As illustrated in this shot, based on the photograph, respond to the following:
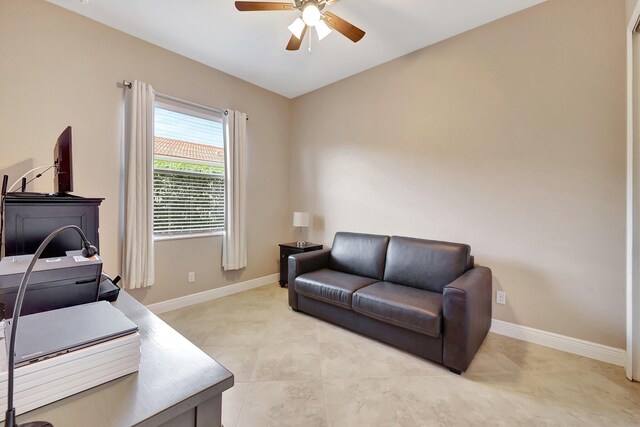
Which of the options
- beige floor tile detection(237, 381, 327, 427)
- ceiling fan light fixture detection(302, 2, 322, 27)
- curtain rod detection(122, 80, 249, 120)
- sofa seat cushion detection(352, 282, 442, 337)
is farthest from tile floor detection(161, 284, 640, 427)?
ceiling fan light fixture detection(302, 2, 322, 27)

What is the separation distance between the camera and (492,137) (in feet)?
8.57

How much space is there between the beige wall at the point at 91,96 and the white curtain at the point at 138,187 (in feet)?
0.35

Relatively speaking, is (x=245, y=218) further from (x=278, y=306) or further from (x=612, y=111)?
(x=612, y=111)

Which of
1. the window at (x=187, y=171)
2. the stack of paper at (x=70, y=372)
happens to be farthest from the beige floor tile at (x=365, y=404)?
the window at (x=187, y=171)

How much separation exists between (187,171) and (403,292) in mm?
2798

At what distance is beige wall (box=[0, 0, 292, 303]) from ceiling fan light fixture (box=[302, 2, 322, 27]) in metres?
1.89

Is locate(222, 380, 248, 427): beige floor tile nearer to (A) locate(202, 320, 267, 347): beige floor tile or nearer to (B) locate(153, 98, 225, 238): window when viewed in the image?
(A) locate(202, 320, 267, 347): beige floor tile

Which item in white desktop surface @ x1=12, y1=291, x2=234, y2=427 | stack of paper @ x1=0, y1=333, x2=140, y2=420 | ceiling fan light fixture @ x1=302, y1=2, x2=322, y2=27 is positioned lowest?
white desktop surface @ x1=12, y1=291, x2=234, y2=427

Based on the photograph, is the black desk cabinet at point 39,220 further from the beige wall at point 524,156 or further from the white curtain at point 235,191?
the beige wall at point 524,156

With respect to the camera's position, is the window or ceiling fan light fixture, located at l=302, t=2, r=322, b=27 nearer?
ceiling fan light fixture, located at l=302, t=2, r=322, b=27

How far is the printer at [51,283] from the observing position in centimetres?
99

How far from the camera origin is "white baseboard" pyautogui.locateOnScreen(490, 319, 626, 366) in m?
2.09

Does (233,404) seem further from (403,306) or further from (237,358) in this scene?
(403,306)

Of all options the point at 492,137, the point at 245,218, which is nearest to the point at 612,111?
the point at 492,137
